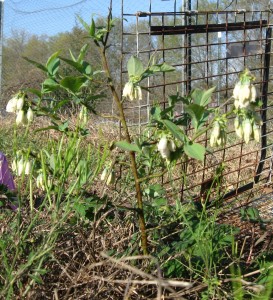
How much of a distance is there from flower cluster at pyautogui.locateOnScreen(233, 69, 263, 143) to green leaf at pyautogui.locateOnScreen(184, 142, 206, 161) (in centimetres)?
10

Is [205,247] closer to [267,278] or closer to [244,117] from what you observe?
[267,278]

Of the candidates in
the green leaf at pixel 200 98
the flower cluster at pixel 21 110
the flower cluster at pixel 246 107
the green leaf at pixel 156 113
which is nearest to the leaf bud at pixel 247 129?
the flower cluster at pixel 246 107

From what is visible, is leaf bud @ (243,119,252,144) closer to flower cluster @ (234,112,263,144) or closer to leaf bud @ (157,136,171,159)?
flower cluster @ (234,112,263,144)

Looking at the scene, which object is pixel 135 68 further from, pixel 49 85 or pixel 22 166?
pixel 22 166

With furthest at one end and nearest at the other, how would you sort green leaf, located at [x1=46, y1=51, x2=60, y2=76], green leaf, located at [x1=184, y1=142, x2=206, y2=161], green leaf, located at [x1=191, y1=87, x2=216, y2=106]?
green leaf, located at [x1=46, y1=51, x2=60, y2=76], green leaf, located at [x1=191, y1=87, x2=216, y2=106], green leaf, located at [x1=184, y1=142, x2=206, y2=161]

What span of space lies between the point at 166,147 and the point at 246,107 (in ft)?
0.65

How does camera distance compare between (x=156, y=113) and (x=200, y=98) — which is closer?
(x=200, y=98)

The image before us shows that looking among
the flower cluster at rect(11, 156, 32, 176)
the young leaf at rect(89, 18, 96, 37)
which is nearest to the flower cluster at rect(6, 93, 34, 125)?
the flower cluster at rect(11, 156, 32, 176)

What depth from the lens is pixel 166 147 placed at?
1.45m

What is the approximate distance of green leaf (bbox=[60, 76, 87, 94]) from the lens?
1.53m

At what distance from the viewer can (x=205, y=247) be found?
5.05 ft

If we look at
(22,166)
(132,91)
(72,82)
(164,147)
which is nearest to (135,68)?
(132,91)

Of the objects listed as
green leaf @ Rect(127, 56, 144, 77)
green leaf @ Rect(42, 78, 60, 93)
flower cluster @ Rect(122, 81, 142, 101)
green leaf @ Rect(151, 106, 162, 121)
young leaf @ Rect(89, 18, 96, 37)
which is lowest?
green leaf @ Rect(151, 106, 162, 121)

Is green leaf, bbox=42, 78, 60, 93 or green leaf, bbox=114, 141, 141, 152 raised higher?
green leaf, bbox=42, 78, 60, 93
